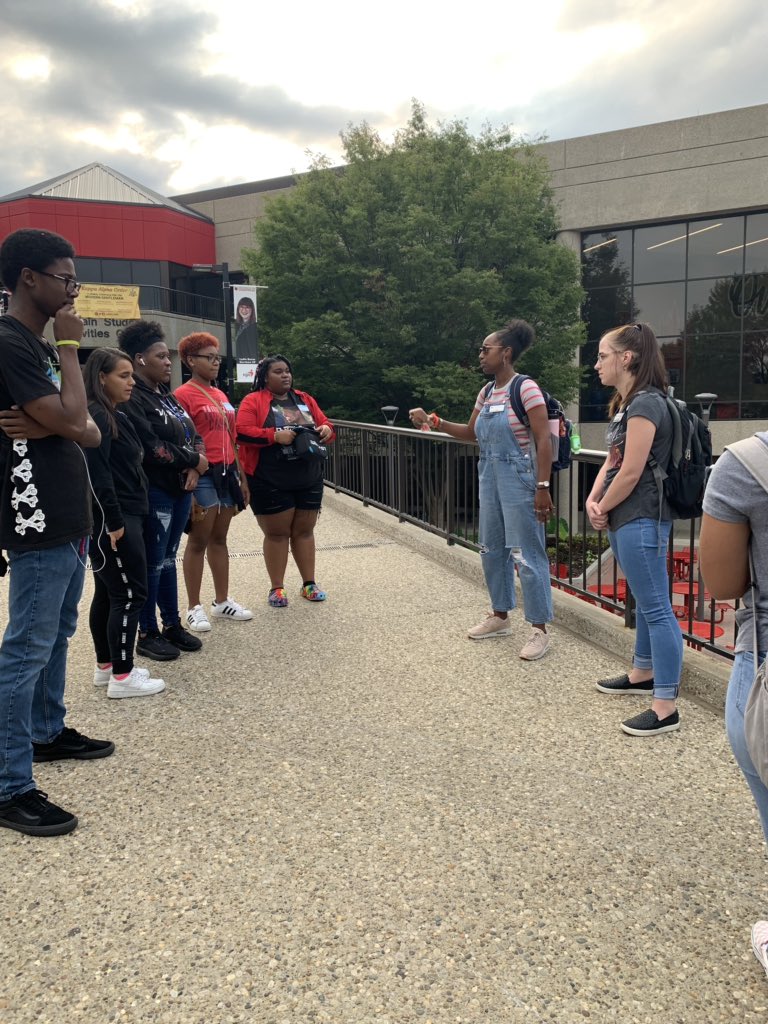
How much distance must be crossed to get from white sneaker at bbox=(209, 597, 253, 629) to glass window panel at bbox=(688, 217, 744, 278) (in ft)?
79.3

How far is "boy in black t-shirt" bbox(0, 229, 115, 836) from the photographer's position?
2.62 m

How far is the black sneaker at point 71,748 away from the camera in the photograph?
10.7 ft

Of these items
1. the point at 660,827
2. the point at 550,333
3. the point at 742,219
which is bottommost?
the point at 660,827

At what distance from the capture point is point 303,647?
4848 mm

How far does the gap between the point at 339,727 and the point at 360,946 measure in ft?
4.92

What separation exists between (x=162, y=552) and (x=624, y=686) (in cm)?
272

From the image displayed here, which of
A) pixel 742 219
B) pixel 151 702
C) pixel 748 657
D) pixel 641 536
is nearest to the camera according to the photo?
pixel 748 657

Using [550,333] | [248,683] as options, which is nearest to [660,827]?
[248,683]

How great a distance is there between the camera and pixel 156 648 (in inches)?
181

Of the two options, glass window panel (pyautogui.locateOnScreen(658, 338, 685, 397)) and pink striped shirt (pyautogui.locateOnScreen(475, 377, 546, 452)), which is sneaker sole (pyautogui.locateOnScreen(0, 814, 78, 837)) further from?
glass window panel (pyautogui.locateOnScreen(658, 338, 685, 397))

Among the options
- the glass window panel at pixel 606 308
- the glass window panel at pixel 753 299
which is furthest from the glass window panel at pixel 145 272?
the glass window panel at pixel 753 299

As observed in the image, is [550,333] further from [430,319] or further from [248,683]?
[248,683]

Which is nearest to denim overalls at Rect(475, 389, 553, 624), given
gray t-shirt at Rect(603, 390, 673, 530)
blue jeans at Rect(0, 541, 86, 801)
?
gray t-shirt at Rect(603, 390, 673, 530)

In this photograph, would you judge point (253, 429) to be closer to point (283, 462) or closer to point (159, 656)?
point (283, 462)
